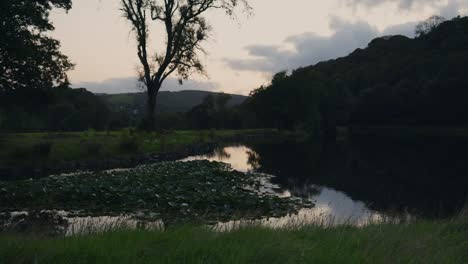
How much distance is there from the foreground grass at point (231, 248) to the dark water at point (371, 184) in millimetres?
2510

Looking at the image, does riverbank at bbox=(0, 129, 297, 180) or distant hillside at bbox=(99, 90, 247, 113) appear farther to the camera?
distant hillside at bbox=(99, 90, 247, 113)

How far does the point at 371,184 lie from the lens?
72.3 feet

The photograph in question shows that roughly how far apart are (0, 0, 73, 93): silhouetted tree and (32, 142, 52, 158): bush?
462 cm

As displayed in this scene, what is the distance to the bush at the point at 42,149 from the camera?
24.2m

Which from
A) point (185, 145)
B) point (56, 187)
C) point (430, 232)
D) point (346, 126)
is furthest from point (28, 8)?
point (346, 126)

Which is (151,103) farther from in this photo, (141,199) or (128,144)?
(141,199)

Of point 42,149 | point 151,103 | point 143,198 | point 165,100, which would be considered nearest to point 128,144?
point 42,149

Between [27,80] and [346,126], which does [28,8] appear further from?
[346,126]

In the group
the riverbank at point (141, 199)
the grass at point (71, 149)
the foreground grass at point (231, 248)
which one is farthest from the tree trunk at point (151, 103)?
the foreground grass at point (231, 248)

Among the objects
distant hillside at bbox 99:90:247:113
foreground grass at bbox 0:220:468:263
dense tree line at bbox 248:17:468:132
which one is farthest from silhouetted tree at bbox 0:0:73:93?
distant hillside at bbox 99:90:247:113

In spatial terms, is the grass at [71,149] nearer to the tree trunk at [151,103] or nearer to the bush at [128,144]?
the bush at [128,144]

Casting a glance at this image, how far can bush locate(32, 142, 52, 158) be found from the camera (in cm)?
2424

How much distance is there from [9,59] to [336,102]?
76719 mm

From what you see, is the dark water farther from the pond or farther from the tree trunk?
the tree trunk
